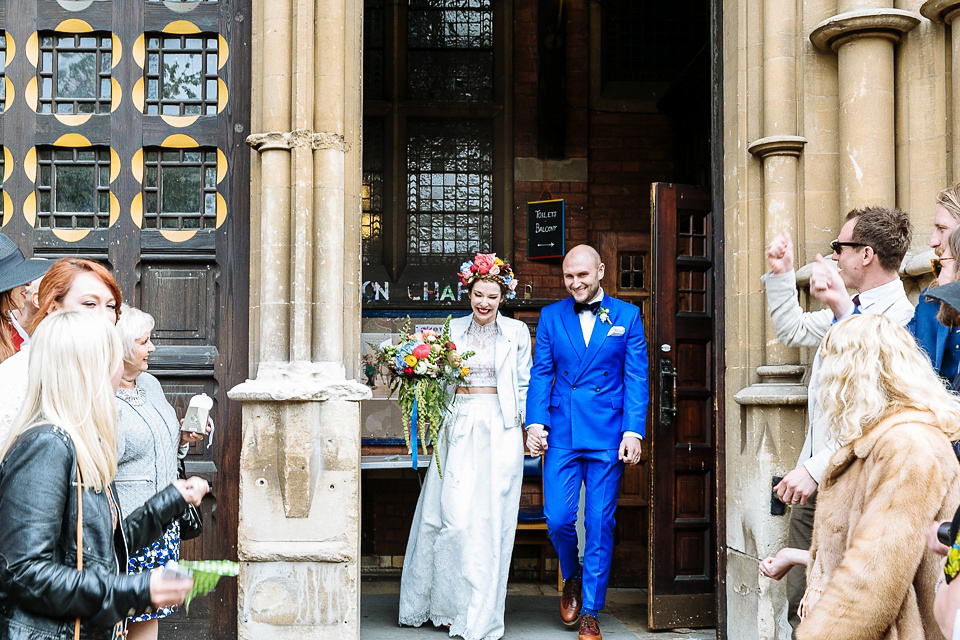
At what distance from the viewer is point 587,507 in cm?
614

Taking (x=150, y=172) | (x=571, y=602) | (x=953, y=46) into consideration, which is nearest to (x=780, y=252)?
(x=953, y=46)

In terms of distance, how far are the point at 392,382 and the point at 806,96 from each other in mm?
2980

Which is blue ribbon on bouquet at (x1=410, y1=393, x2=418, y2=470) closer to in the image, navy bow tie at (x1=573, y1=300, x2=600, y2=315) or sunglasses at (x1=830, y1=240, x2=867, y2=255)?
navy bow tie at (x1=573, y1=300, x2=600, y2=315)

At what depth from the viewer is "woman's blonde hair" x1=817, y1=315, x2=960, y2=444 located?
288cm

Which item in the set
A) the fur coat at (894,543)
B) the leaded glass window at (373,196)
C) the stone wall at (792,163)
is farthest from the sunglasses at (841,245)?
the leaded glass window at (373,196)

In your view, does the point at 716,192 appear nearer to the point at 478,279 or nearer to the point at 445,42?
the point at 478,279

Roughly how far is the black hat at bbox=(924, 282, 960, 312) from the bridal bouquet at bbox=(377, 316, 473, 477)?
362cm

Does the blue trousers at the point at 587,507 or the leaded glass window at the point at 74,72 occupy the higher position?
the leaded glass window at the point at 74,72

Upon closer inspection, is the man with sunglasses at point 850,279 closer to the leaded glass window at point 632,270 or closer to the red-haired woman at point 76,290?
the red-haired woman at point 76,290

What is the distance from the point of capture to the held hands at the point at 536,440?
6.21m

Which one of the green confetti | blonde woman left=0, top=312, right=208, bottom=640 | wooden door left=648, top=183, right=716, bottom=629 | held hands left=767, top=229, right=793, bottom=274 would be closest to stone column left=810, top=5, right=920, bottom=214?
held hands left=767, top=229, right=793, bottom=274

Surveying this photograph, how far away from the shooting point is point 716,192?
5.69 m

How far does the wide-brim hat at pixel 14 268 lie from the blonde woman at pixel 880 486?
2470 mm

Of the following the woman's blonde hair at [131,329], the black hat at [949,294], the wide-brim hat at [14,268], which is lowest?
the woman's blonde hair at [131,329]
